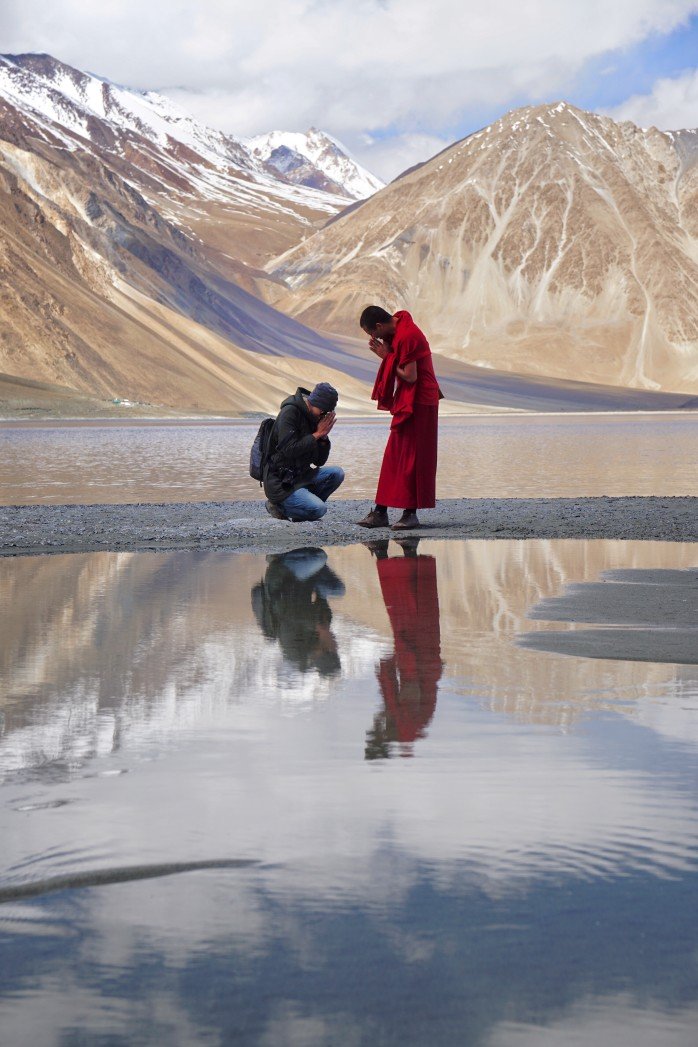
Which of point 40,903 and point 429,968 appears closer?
point 429,968

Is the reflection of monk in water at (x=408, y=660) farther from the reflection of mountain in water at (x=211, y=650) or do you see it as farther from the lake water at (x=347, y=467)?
the lake water at (x=347, y=467)

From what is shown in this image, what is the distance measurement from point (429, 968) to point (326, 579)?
5947mm

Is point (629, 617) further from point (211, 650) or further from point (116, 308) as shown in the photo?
point (116, 308)

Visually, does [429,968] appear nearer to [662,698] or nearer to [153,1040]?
[153,1040]

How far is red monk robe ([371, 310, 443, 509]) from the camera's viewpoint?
11.2m

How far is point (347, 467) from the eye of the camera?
25953 millimetres

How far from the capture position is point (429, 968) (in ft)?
7.82

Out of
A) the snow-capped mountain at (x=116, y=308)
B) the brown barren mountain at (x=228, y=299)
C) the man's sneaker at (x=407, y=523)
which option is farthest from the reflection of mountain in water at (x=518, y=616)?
the snow-capped mountain at (x=116, y=308)

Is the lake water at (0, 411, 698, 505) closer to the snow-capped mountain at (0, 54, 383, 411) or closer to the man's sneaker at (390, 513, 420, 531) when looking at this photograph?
the man's sneaker at (390, 513, 420, 531)

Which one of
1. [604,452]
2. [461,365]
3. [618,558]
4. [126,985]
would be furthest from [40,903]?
[461,365]

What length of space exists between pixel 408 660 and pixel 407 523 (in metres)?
6.21

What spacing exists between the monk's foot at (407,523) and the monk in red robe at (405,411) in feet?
0.64

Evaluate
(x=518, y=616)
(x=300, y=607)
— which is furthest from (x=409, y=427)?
(x=518, y=616)

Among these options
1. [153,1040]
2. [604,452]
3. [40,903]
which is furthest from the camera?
[604,452]
